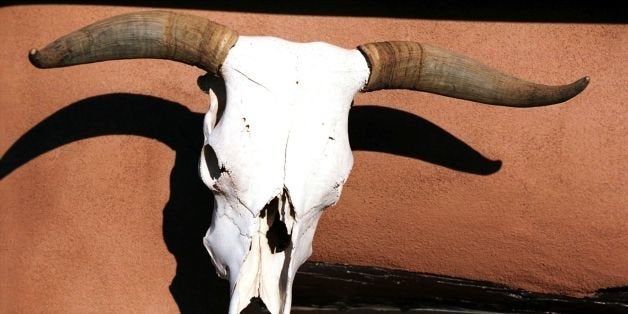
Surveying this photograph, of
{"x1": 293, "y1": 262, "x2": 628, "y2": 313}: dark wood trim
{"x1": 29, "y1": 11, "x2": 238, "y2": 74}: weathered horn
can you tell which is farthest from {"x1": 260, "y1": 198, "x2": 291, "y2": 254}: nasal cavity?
{"x1": 293, "y1": 262, "x2": 628, "y2": 313}: dark wood trim

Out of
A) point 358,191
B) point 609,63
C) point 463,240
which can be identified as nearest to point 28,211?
point 358,191

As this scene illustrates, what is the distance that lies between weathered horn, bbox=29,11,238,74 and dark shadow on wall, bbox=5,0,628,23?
0.71 m

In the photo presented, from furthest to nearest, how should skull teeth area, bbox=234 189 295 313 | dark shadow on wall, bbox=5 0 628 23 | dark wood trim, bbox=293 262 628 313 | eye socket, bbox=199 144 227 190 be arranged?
dark shadow on wall, bbox=5 0 628 23 < dark wood trim, bbox=293 262 628 313 < eye socket, bbox=199 144 227 190 < skull teeth area, bbox=234 189 295 313

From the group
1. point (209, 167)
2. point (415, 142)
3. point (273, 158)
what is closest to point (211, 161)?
point (209, 167)

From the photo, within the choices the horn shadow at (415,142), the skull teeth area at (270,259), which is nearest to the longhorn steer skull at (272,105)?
the skull teeth area at (270,259)

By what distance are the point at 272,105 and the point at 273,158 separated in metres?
0.16

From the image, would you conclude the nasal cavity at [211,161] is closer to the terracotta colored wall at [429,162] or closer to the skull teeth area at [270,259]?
the skull teeth area at [270,259]

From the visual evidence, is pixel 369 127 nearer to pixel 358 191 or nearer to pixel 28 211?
pixel 358 191

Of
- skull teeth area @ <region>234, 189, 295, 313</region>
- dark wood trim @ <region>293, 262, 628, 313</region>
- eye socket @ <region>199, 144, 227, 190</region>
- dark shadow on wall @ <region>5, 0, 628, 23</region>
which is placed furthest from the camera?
dark shadow on wall @ <region>5, 0, 628, 23</region>

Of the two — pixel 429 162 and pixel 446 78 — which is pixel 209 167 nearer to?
pixel 446 78

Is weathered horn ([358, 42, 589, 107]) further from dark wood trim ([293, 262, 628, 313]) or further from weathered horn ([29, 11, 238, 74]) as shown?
dark wood trim ([293, 262, 628, 313])

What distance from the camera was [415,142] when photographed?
124 inches

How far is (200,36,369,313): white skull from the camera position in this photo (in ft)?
7.82

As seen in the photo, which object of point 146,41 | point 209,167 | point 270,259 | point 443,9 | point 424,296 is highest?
point 443,9
